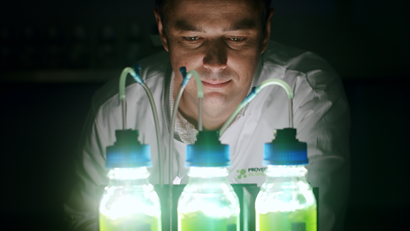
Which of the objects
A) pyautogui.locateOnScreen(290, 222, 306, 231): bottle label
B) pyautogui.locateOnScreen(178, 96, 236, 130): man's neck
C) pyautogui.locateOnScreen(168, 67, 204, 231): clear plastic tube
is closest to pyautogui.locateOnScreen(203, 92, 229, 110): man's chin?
pyautogui.locateOnScreen(178, 96, 236, 130): man's neck

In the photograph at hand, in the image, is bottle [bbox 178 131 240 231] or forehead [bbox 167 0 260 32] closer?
bottle [bbox 178 131 240 231]

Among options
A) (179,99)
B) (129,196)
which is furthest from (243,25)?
(129,196)

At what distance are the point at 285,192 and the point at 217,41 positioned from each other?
1.76 ft

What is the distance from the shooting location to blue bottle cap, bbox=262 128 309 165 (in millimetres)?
527

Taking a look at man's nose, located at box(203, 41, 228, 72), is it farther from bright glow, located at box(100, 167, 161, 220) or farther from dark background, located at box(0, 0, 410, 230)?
dark background, located at box(0, 0, 410, 230)

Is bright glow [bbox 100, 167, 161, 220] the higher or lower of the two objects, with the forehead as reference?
lower

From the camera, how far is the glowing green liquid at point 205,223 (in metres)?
0.56

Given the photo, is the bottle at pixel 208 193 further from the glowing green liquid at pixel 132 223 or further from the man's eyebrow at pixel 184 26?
the man's eyebrow at pixel 184 26

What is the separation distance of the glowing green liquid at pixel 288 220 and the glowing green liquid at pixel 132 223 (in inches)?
7.1

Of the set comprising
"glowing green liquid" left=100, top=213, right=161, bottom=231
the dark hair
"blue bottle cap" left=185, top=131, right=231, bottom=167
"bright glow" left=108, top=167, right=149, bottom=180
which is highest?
the dark hair

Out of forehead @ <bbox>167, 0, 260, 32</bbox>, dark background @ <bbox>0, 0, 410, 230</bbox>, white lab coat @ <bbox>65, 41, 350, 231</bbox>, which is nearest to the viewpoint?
forehead @ <bbox>167, 0, 260, 32</bbox>

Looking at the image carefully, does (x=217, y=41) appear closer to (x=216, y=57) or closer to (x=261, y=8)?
(x=216, y=57)

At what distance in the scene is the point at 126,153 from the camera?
533 millimetres

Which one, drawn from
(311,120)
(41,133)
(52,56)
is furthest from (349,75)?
(41,133)
